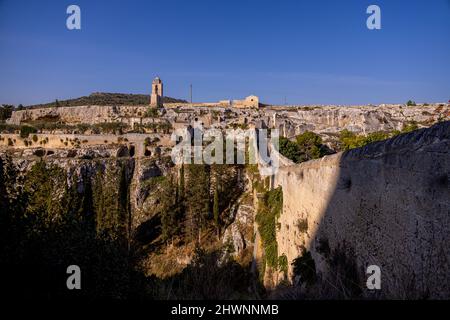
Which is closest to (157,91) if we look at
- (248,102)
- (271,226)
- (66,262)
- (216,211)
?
(248,102)

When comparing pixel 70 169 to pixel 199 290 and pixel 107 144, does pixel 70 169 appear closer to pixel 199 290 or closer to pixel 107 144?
pixel 107 144

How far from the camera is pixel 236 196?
2984cm

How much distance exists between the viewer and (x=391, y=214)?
548cm

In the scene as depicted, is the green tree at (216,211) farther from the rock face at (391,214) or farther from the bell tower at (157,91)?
the bell tower at (157,91)

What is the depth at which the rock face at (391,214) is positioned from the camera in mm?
4367

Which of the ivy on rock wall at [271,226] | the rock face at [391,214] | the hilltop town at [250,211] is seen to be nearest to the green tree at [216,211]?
the hilltop town at [250,211]

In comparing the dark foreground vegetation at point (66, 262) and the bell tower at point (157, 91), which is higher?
the bell tower at point (157, 91)

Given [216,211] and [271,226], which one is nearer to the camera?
Result: [271,226]

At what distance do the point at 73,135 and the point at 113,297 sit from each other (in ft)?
140

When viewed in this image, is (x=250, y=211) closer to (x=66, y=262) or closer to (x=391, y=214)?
(x=66, y=262)

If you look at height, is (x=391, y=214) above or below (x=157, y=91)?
below

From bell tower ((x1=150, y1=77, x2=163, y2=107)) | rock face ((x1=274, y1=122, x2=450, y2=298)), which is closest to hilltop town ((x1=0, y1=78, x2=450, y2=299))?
rock face ((x1=274, y1=122, x2=450, y2=298))

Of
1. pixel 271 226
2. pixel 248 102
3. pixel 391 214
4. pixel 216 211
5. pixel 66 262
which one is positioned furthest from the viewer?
pixel 248 102
